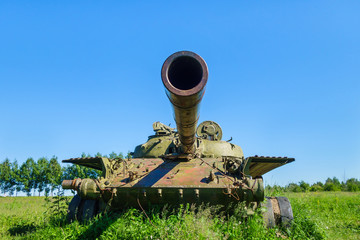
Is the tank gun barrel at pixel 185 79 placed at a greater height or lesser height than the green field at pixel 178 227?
greater

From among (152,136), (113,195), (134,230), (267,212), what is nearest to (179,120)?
(134,230)

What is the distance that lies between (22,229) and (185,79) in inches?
247

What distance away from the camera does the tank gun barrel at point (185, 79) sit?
128 inches

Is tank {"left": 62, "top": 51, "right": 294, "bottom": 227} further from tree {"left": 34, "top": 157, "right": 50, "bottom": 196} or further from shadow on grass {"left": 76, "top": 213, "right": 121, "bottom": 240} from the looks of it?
tree {"left": 34, "top": 157, "right": 50, "bottom": 196}

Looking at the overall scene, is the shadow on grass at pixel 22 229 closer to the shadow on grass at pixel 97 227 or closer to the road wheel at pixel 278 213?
the shadow on grass at pixel 97 227

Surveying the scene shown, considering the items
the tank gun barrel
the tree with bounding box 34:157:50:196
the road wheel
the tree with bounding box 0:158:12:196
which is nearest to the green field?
the road wheel

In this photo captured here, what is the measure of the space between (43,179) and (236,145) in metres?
41.8

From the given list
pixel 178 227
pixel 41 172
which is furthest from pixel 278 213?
pixel 41 172

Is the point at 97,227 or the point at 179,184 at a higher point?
the point at 179,184

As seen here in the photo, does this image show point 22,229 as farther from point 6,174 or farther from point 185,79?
point 6,174

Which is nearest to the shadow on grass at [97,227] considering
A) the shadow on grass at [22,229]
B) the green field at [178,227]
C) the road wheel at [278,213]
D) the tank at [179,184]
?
the green field at [178,227]

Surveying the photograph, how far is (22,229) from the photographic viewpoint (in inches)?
293

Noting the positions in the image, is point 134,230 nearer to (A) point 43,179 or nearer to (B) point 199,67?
(B) point 199,67

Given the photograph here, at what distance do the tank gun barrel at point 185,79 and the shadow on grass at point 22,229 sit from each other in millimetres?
5497
